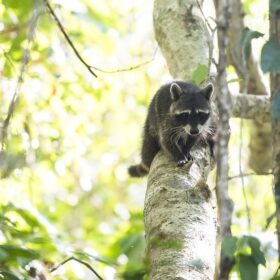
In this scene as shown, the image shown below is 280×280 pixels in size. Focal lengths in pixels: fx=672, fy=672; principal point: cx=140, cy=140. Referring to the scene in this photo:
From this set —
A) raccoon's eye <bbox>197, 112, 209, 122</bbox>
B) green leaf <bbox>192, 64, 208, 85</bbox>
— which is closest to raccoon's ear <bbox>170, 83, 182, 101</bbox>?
raccoon's eye <bbox>197, 112, 209, 122</bbox>

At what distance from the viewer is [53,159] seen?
7.43 m

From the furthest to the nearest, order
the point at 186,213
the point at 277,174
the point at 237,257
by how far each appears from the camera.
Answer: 1. the point at 186,213
2. the point at 277,174
3. the point at 237,257

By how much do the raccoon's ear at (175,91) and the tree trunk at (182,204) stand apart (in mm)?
395

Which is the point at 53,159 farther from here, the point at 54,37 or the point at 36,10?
the point at 36,10

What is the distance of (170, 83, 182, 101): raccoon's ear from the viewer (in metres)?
5.15

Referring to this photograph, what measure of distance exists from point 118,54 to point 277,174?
540cm

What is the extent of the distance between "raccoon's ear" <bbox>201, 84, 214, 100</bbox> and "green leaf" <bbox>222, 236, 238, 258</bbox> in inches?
126

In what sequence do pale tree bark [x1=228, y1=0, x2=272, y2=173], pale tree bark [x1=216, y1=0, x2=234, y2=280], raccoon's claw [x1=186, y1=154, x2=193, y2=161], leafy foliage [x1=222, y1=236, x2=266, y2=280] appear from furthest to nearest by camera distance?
1. pale tree bark [x1=228, y1=0, x2=272, y2=173]
2. raccoon's claw [x1=186, y1=154, x2=193, y2=161]
3. leafy foliage [x1=222, y1=236, x2=266, y2=280]
4. pale tree bark [x1=216, y1=0, x2=234, y2=280]

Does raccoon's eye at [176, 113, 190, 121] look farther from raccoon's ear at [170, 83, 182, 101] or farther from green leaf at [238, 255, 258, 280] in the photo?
green leaf at [238, 255, 258, 280]

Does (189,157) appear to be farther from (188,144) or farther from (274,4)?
(274,4)

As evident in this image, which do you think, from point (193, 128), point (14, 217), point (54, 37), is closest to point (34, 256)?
point (14, 217)

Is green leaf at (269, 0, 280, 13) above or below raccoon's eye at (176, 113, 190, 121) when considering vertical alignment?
below

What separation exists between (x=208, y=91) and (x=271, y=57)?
7.85 feet

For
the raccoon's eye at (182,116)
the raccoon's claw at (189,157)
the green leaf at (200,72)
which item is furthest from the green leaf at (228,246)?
the raccoon's eye at (182,116)
